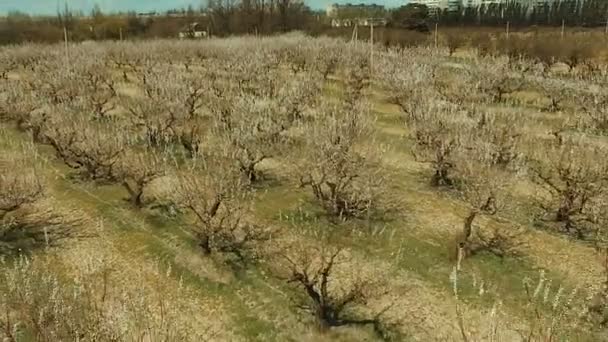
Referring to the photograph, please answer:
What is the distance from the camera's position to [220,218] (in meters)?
15.8

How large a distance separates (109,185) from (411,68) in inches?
796

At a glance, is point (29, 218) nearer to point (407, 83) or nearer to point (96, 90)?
point (96, 90)

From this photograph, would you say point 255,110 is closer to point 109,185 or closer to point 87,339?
point 109,185

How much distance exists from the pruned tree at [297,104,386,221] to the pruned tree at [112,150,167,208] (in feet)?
17.0

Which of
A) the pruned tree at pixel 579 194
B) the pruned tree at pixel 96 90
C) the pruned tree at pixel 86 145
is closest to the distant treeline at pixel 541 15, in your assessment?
the pruned tree at pixel 96 90

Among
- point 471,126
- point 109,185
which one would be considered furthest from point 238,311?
point 471,126

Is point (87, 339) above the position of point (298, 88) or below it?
below

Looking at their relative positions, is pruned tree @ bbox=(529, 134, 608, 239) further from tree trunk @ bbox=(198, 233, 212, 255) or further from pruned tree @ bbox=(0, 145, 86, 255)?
pruned tree @ bbox=(0, 145, 86, 255)

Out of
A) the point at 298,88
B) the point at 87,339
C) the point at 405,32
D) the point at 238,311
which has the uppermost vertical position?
the point at 405,32

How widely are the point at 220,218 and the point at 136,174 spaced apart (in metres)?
4.47

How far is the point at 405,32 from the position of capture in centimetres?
5894

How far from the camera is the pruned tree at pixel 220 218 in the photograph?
48.0ft

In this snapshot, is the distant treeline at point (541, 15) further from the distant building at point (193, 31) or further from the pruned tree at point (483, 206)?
the pruned tree at point (483, 206)

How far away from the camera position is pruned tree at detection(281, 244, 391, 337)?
37.8 feet
